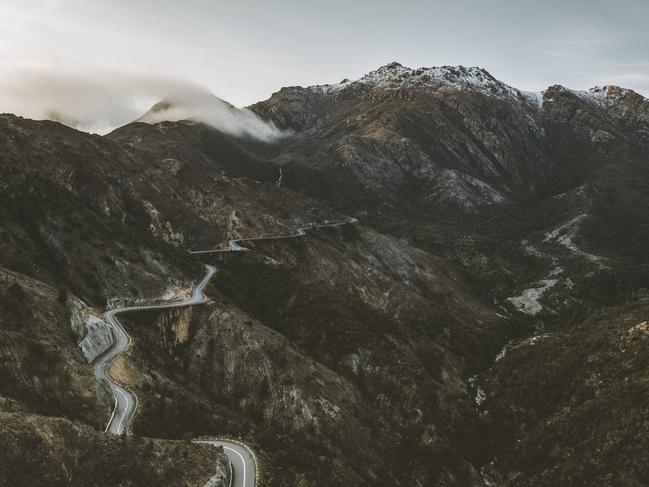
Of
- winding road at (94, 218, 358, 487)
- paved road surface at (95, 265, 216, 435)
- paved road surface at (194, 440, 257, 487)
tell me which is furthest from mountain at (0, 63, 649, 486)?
paved road surface at (194, 440, 257, 487)

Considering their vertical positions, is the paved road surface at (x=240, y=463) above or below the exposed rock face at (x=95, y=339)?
below

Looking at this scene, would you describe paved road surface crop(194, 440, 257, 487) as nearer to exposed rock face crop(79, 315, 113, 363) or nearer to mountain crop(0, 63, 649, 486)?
mountain crop(0, 63, 649, 486)

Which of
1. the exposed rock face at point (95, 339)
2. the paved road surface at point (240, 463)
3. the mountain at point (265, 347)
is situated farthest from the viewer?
the exposed rock face at point (95, 339)

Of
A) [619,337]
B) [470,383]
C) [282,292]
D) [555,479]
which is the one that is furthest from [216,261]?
[619,337]

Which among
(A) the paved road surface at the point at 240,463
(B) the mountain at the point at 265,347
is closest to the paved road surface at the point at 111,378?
(B) the mountain at the point at 265,347

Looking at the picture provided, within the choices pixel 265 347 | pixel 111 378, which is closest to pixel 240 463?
pixel 111 378

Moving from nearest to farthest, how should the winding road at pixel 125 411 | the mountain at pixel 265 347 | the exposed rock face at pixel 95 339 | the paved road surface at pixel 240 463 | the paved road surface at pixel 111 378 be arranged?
the paved road surface at pixel 240 463
the winding road at pixel 125 411
the paved road surface at pixel 111 378
the mountain at pixel 265 347
the exposed rock face at pixel 95 339

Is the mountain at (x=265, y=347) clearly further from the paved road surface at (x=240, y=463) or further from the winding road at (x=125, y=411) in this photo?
the paved road surface at (x=240, y=463)

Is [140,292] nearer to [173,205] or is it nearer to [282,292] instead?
[282,292]

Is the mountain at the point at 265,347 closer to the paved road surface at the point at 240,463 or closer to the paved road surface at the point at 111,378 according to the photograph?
the paved road surface at the point at 111,378

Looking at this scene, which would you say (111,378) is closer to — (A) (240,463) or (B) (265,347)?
(A) (240,463)

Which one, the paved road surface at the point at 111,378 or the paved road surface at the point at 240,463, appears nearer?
the paved road surface at the point at 240,463
